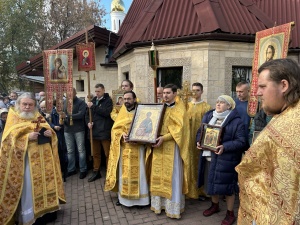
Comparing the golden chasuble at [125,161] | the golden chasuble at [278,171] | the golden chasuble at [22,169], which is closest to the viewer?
the golden chasuble at [278,171]

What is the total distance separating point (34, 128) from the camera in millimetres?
3127

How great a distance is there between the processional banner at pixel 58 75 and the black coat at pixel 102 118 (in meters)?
0.54

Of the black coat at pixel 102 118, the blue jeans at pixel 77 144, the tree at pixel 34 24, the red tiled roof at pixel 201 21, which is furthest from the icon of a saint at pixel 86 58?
the tree at pixel 34 24

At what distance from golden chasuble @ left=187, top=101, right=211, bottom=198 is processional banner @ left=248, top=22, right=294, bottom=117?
93cm

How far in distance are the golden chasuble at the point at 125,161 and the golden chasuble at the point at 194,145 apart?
0.93m

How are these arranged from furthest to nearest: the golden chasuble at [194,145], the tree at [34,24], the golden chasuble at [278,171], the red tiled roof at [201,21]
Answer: the tree at [34,24] < the red tiled roof at [201,21] < the golden chasuble at [194,145] < the golden chasuble at [278,171]

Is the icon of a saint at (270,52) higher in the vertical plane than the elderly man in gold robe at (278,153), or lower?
higher

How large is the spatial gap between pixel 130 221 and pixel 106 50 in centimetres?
826

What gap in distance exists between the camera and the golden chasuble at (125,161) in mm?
3660

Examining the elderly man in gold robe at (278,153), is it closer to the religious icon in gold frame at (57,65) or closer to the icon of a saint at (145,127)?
the icon of a saint at (145,127)

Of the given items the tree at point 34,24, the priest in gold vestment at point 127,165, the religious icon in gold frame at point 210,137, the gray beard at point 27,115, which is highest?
the tree at point 34,24

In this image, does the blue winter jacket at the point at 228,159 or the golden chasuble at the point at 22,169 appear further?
the blue winter jacket at the point at 228,159

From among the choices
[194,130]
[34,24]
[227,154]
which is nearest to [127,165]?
[194,130]

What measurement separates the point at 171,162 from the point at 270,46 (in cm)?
224
